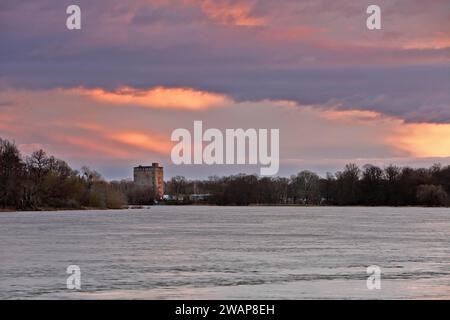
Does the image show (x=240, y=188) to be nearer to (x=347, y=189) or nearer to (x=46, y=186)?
(x=347, y=189)

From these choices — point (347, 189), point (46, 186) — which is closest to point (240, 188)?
point (347, 189)

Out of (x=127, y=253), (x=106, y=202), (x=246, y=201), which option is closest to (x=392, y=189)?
(x=246, y=201)

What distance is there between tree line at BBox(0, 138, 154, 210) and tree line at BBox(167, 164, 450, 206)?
4134 cm

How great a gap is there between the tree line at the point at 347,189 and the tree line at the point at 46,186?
41.3 meters

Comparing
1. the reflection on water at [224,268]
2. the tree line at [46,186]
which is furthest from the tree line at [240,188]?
the reflection on water at [224,268]

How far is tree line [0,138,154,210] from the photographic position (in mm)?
111062

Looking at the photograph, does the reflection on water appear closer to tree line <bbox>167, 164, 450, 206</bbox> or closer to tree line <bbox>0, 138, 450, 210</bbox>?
tree line <bbox>0, 138, 450, 210</bbox>

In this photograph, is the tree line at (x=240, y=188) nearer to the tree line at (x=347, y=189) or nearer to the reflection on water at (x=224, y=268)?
the tree line at (x=347, y=189)

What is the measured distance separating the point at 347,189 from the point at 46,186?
6526 centimetres

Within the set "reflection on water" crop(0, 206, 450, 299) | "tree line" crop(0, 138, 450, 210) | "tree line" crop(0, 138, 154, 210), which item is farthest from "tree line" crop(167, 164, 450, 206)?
"reflection on water" crop(0, 206, 450, 299)

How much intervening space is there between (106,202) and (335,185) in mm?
51544

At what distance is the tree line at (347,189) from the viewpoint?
141375mm

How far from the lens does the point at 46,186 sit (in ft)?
380
